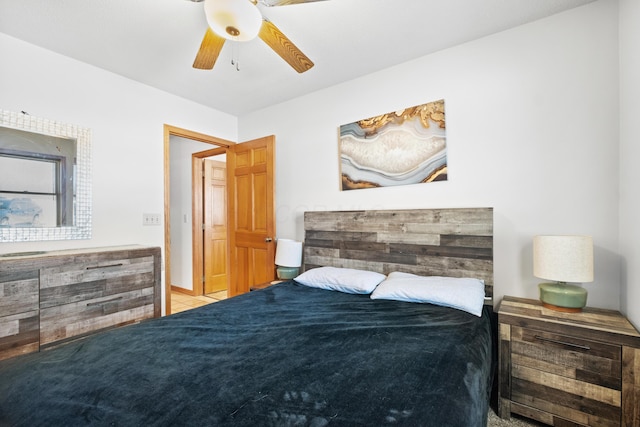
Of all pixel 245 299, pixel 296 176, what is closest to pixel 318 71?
pixel 296 176

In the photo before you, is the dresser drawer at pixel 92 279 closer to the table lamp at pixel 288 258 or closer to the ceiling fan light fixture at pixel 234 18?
the table lamp at pixel 288 258

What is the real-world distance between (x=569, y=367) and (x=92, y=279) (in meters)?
3.10

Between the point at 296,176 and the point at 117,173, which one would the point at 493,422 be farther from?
the point at 117,173

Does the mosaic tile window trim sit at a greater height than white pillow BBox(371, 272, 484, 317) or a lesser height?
greater

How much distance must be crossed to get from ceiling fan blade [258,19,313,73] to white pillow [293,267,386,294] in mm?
1596

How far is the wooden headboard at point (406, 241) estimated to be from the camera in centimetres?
210

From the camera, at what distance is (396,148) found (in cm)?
255

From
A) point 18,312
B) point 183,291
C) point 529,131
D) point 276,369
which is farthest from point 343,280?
point 183,291

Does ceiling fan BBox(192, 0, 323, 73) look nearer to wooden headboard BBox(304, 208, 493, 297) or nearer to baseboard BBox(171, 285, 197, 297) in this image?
wooden headboard BBox(304, 208, 493, 297)

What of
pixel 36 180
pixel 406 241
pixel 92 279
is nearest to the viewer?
pixel 92 279

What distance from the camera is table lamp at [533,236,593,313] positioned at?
5.40 ft

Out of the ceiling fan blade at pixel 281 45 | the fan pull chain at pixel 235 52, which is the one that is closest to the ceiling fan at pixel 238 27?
the ceiling fan blade at pixel 281 45

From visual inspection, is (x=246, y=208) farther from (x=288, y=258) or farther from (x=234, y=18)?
(x=234, y=18)

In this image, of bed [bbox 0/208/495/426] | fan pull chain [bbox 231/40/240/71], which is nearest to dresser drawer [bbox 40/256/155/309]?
bed [bbox 0/208/495/426]
